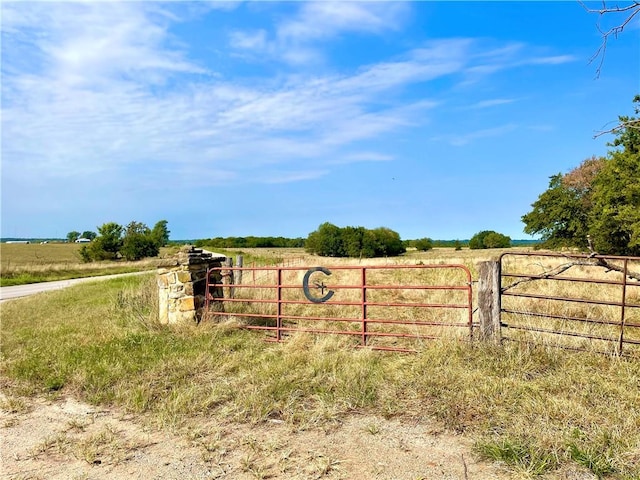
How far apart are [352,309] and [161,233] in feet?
161

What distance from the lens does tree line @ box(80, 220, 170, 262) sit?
160ft

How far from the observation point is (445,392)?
4.94m

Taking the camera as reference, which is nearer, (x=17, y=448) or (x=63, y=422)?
(x=17, y=448)

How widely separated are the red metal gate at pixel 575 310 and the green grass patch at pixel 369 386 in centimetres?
49

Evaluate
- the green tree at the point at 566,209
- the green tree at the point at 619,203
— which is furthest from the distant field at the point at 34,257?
the green tree at the point at 566,209

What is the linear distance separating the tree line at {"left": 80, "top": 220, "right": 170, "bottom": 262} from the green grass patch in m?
44.7

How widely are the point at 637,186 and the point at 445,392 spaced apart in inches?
960

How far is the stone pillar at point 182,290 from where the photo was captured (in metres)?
8.86

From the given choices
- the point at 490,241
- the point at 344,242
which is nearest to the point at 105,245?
the point at 344,242

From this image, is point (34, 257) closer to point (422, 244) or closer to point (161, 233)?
point (161, 233)

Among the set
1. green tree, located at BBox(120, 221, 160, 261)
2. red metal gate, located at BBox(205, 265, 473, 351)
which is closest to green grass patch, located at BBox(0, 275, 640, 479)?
red metal gate, located at BBox(205, 265, 473, 351)

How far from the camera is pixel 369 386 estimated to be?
529 centimetres

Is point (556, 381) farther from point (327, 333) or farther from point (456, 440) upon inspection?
point (327, 333)

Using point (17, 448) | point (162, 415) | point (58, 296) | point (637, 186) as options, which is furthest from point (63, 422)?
point (637, 186)
